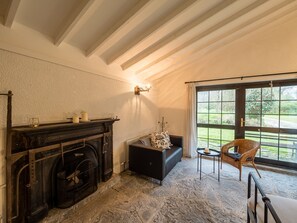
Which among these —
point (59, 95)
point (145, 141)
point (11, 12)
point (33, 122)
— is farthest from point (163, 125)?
point (11, 12)

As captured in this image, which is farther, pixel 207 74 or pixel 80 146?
pixel 207 74

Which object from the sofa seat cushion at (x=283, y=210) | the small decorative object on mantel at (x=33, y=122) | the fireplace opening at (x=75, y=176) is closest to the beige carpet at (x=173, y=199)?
the fireplace opening at (x=75, y=176)

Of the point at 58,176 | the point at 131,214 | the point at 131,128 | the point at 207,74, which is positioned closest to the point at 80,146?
the point at 58,176

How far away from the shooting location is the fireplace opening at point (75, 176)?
1862mm

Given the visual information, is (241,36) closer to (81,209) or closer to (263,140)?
(263,140)

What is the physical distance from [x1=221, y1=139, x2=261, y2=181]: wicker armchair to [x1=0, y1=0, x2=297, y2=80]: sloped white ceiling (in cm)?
235

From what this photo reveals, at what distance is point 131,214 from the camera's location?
1915mm

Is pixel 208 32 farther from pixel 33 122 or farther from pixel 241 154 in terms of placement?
pixel 33 122

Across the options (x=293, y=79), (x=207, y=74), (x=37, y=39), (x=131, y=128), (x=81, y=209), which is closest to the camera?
(x=37, y=39)

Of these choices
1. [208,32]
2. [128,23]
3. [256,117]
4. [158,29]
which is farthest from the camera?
[256,117]

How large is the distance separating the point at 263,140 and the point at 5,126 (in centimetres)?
471

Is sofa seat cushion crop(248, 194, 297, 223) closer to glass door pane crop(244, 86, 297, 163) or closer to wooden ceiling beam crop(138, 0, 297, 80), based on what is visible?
glass door pane crop(244, 86, 297, 163)

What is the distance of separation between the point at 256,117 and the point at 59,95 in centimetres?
415

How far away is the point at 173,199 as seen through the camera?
7.30ft
